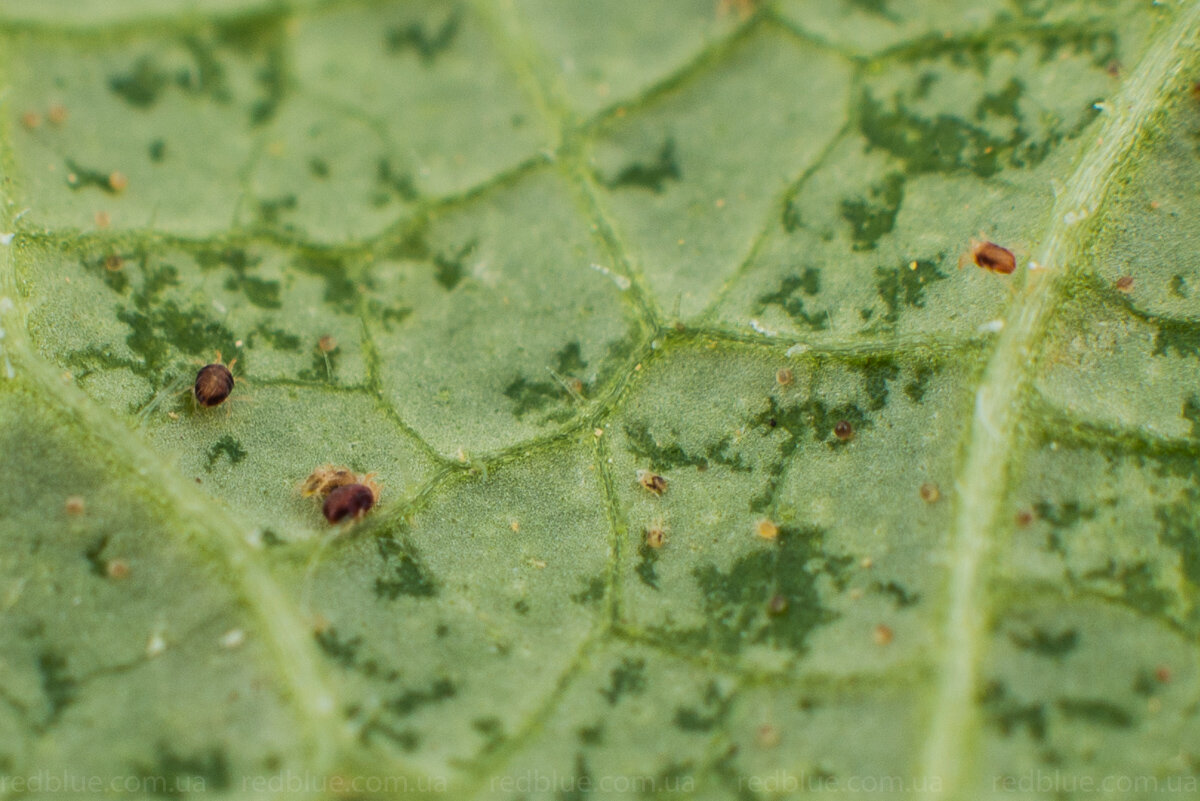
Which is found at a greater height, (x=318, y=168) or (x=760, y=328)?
(x=318, y=168)

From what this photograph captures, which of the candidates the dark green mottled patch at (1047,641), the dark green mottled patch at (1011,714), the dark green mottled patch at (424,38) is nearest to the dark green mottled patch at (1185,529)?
the dark green mottled patch at (1047,641)

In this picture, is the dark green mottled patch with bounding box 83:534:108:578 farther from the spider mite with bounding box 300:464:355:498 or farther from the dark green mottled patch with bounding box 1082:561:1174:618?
the dark green mottled patch with bounding box 1082:561:1174:618

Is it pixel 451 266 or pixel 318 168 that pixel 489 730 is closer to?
pixel 451 266

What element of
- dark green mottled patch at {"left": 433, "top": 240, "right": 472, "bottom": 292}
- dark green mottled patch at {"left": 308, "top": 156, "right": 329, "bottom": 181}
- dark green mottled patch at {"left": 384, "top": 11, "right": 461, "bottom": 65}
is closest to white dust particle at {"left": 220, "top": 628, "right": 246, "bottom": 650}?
dark green mottled patch at {"left": 433, "top": 240, "right": 472, "bottom": 292}

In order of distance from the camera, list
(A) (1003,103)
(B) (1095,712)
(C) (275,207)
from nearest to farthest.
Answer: (B) (1095,712), (A) (1003,103), (C) (275,207)

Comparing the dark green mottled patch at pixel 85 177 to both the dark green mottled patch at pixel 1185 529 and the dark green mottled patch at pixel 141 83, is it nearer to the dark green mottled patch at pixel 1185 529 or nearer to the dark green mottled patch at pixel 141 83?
the dark green mottled patch at pixel 141 83

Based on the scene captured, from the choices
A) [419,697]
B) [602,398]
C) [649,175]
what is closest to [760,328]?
[602,398]
